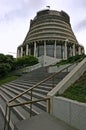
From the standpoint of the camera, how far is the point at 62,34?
241 ft

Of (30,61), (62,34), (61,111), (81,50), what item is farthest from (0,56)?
(81,50)

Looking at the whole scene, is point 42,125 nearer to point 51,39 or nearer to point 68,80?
point 68,80

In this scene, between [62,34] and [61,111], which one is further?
[62,34]

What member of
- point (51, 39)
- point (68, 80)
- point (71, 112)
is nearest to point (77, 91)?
point (68, 80)

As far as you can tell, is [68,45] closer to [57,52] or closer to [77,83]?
[57,52]

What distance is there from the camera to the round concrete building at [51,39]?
71188 mm

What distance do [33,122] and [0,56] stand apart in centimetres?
3419

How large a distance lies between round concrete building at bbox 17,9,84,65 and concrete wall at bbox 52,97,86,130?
61240 millimetres

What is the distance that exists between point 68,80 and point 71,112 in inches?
109

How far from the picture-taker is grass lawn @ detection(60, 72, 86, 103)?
6.82 m

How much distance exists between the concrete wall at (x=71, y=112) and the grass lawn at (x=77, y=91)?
58cm

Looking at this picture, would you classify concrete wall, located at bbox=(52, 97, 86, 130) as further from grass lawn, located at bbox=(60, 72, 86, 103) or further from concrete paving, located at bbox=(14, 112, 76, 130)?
grass lawn, located at bbox=(60, 72, 86, 103)

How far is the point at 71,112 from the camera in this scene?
5797 mm

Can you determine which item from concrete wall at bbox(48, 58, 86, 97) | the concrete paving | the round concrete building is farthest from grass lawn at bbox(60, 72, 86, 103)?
the round concrete building
